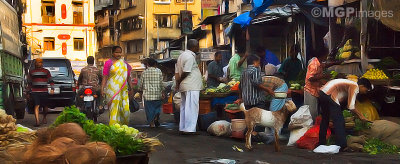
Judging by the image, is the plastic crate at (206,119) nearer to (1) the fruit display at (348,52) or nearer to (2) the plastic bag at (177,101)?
(2) the plastic bag at (177,101)

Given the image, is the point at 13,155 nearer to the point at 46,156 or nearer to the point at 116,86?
the point at 46,156

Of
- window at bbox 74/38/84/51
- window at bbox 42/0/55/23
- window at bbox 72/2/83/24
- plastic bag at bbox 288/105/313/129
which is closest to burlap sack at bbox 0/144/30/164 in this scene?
plastic bag at bbox 288/105/313/129

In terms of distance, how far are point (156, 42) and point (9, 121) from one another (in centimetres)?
5950

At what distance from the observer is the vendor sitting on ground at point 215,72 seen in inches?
623

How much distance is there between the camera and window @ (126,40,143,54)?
66.9 metres

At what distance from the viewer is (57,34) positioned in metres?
58.4

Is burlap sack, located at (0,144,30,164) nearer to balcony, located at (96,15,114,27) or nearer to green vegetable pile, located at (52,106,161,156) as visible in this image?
green vegetable pile, located at (52,106,161,156)

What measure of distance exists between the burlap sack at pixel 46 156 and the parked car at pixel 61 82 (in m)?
14.9

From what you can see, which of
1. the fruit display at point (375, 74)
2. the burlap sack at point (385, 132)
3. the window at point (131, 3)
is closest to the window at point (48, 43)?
the window at point (131, 3)

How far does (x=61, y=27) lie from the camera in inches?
2302

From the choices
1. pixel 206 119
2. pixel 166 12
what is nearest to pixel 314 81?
pixel 206 119

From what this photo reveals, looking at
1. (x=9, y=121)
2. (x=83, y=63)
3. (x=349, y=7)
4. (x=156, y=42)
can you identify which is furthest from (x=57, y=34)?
(x=9, y=121)

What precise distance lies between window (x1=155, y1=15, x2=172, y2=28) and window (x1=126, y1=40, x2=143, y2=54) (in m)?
3.20

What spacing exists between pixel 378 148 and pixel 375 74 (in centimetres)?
250
